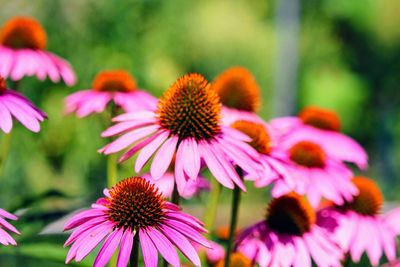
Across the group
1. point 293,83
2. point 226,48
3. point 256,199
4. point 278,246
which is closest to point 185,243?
point 278,246

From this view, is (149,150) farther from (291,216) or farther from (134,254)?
(291,216)

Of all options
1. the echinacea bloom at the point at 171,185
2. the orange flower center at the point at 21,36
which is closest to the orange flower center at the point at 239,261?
the echinacea bloom at the point at 171,185

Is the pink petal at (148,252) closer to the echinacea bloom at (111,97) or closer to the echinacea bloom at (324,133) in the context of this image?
the echinacea bloom at (111,97)

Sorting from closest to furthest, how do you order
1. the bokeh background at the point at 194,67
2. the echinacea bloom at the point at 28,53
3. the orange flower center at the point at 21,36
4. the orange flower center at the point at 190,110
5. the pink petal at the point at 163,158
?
the pink petal at the point at 163,158 → the orange flower center at the point at 190,110 → the echinacea bloom at the point at 28,53 → the orange flower center at the point at 21,36 → the bokeh background at the point at 194,67

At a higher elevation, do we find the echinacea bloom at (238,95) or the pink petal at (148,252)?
the echinacea bloom at (238,95)

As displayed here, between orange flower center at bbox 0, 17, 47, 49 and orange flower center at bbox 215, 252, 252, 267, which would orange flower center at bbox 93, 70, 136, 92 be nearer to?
orange flower center at bbox 0, 17, 47, 49

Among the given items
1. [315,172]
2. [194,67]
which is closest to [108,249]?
[315,172]

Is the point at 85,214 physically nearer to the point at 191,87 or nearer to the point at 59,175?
the point at 191,87

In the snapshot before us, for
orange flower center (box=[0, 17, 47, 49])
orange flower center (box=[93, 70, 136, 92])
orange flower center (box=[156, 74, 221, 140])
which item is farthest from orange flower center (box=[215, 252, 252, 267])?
orange flower center (box=[0, 17, 47, 49])
